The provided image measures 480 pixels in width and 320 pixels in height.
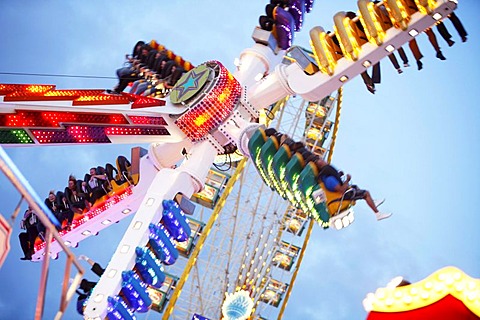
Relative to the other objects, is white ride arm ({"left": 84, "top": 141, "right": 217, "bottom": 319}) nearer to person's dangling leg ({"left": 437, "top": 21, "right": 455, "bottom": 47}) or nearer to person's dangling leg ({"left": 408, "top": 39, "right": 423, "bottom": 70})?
person's dangling leg ({"left": 408, "top": 39, "right": 423, "bottom": 70})

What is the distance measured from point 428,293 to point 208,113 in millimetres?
7466

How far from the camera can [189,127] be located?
44.5ft

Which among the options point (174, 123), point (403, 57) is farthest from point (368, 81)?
point (174, 123)

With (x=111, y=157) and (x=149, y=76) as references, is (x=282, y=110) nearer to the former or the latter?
(x=149, y=76)

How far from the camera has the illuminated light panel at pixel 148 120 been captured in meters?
13.2

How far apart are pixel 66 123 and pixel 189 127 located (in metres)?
2.05

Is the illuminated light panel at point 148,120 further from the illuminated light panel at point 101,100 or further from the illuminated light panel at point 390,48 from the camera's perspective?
the illuminated light panel at point 390,48

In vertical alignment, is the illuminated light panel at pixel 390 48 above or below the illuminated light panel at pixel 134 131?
below

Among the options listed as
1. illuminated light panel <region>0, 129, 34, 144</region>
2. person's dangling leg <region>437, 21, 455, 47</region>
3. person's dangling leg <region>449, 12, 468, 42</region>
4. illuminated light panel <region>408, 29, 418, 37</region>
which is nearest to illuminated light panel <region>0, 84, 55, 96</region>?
illuminated light panel <region>0, 129, 34, 144</region>

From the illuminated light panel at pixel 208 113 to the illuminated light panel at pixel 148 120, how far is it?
25 cm

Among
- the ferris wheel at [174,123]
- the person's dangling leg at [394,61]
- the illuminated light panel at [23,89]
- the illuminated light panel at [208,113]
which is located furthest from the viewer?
the illuminated light panel at [208,113]

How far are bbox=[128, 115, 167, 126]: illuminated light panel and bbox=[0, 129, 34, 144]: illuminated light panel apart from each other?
1.70 meters

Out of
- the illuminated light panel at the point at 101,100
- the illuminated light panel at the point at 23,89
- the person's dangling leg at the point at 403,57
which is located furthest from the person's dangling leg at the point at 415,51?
the illuminated light panel at the point at 23,89

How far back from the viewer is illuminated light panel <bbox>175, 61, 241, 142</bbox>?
44.4 ft
